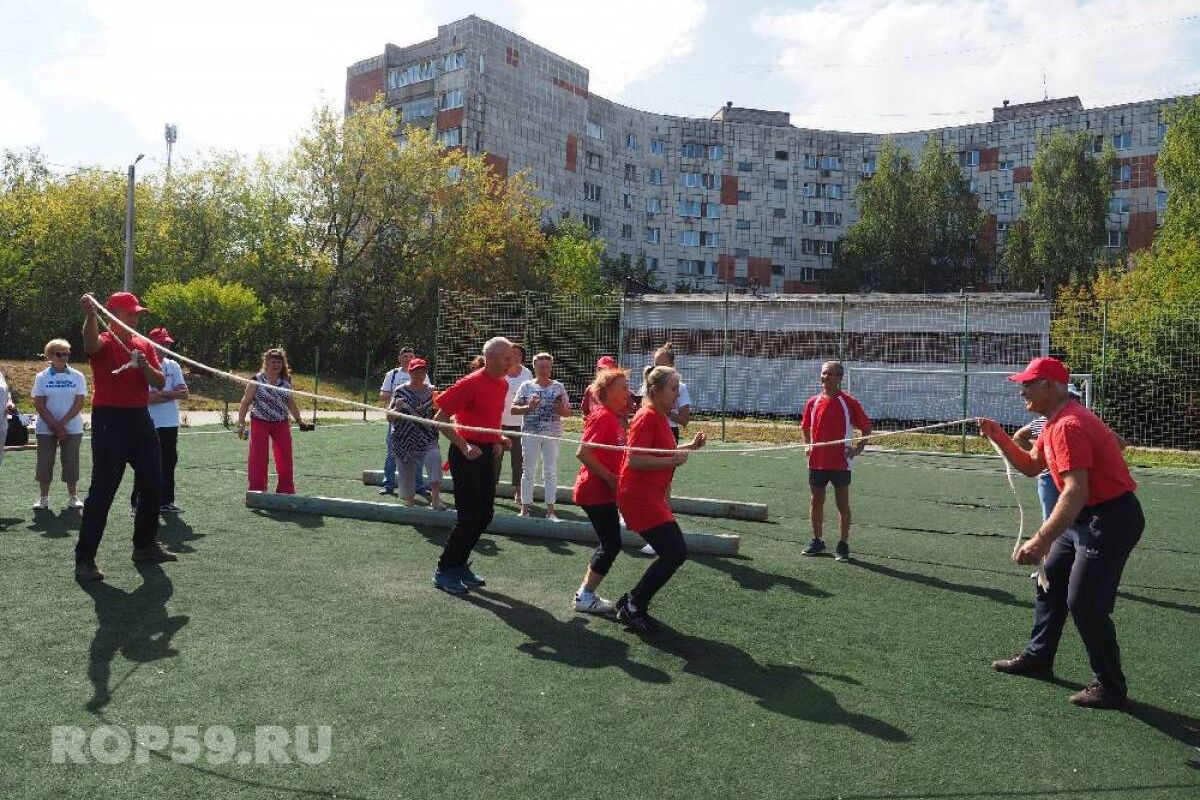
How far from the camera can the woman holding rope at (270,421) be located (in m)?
10.2

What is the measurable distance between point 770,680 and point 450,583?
2548 mm

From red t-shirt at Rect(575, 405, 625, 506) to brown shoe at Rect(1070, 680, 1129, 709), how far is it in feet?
9.22

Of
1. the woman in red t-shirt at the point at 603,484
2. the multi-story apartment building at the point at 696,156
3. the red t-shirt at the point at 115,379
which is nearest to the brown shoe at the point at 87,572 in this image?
the red t-shirt at the point at 115,379

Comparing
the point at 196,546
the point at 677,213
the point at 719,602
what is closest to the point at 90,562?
the point at 196,546

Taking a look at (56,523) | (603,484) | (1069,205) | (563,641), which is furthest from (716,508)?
(1069,205)

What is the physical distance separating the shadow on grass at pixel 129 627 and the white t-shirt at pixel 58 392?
338 centimetres

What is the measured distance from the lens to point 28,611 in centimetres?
585

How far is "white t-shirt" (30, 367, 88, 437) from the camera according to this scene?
951 centimetres

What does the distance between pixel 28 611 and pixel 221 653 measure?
5.09 ft

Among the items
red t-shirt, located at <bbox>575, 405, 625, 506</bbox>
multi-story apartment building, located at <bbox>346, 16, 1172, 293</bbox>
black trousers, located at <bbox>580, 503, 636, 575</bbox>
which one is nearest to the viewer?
red t-shirt, located at <bbox>575, 405, 625, 506</bbox>

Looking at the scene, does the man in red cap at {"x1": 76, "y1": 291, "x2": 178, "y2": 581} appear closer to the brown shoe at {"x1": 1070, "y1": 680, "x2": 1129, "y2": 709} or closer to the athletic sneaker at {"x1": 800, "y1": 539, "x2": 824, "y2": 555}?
the athletic sneaker at {"x1": 800, "y1": 539, "x2": 824, "y2": 555}

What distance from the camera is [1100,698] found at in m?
4.80

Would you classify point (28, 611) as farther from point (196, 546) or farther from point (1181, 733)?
point (1181, 733)

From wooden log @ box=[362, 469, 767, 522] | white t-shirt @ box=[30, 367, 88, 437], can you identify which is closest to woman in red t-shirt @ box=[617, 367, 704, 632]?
wooden log @ box=[362, 469, 767, 522]
